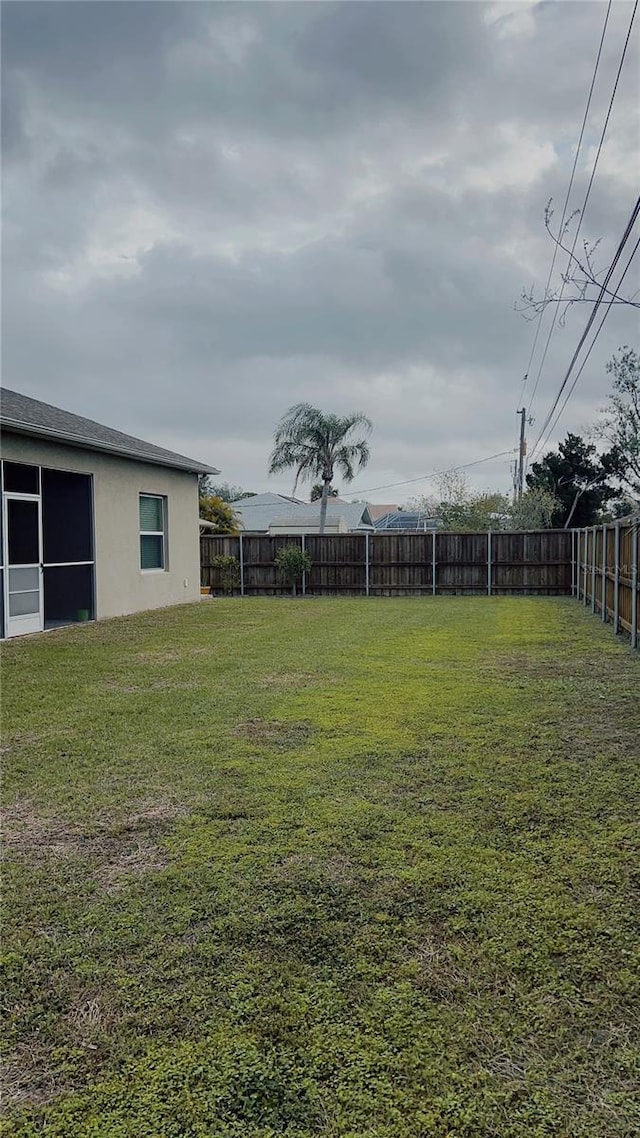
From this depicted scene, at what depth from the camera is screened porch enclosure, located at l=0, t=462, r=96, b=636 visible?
34.4ft

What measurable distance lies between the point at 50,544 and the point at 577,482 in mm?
19232

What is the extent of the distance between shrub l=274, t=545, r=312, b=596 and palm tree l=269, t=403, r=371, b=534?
24.8 feet

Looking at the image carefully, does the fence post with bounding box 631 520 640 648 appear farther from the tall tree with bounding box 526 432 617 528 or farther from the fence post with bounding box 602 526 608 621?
the tall tree with bounding box 526 432 617 528

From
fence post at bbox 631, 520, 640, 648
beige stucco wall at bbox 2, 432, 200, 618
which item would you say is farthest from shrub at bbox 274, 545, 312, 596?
fence post at bbox 631, 520, 640, 648

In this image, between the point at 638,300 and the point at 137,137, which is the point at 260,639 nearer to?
the point at 638,300

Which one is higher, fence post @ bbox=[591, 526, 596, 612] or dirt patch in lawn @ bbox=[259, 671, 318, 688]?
fence post @ bbox=[591, 526, 596, 612]

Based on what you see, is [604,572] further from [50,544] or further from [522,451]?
[522,451]

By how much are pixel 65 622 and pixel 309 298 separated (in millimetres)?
8798

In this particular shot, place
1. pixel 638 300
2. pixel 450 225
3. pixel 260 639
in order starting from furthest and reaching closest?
pixel 450 225 → pixel 260 639 → pixel 638 300

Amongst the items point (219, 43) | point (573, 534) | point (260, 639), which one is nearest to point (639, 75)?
point (219, 43)

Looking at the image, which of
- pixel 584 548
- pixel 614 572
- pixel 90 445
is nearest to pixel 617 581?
pixel 614 572

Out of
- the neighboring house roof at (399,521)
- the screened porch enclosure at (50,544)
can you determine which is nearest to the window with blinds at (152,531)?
the screened porch enclosure at (50,544)

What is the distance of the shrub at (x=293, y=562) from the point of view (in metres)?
17.6

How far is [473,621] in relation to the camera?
1175cm
